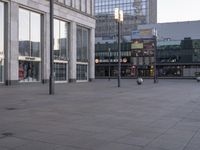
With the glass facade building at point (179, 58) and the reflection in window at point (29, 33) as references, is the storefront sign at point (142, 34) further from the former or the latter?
the reflection in window at point (29, 33)

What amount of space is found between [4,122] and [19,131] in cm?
157

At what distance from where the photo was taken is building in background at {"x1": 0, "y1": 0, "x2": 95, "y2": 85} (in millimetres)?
36906

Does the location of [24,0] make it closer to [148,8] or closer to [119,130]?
[119,130]

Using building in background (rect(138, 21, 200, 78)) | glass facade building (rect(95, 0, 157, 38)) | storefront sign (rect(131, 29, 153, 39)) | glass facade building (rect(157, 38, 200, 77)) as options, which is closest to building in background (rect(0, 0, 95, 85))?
glass facade building (rect(157, 38, 200, 77))

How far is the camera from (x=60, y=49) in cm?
4844

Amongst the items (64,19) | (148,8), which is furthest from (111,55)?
(64,19)

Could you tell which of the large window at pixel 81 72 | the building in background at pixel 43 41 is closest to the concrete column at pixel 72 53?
the building in background at pixel 43 41

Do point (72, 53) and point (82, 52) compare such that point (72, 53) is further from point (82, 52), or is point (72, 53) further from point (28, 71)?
point (28, 71)

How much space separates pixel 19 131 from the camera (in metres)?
8.54

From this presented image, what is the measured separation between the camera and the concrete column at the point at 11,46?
3669 centimetres

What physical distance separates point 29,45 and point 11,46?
4.26 m

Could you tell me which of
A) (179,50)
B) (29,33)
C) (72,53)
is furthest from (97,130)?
(179,50)

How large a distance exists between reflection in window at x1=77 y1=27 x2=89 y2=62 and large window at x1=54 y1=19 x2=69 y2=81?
13.8ft

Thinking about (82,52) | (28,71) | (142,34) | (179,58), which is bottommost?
(28,71)
